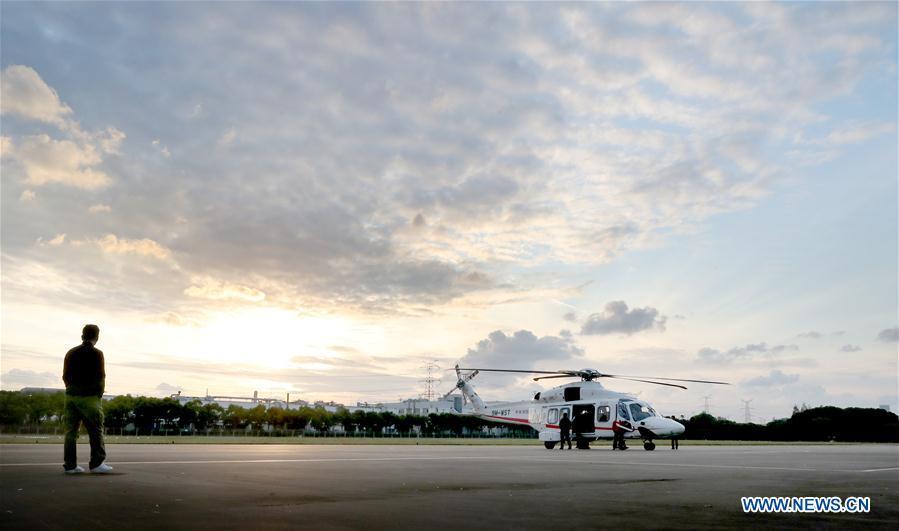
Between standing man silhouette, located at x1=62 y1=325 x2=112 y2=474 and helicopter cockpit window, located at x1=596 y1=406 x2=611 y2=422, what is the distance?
2688cm

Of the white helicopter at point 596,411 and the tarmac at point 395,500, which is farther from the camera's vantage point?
the white helicopter at point 596,411

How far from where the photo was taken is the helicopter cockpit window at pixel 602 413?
33.4 metres

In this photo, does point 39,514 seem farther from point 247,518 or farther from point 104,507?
point 247,518

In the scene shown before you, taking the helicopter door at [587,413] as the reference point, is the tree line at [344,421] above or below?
below

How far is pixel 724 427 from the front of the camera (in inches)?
3438

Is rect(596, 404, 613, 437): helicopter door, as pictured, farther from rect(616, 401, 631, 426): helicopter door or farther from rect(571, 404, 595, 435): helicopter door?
rect(616, 401, 631, 426): helicopter door

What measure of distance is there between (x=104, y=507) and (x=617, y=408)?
2961 cm

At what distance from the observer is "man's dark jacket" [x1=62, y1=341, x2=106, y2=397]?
10.3 meters

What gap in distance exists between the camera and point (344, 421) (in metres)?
149

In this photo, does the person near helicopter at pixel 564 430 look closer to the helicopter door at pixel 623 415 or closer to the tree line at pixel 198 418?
the helicopter door at pixel 623 415

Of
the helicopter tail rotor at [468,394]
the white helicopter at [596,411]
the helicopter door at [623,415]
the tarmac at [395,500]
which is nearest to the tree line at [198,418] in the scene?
the helicopter tail rotor at [468,394]

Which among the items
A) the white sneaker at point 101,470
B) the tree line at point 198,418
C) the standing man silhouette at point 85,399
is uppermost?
the standing man silhouette at point 85,399

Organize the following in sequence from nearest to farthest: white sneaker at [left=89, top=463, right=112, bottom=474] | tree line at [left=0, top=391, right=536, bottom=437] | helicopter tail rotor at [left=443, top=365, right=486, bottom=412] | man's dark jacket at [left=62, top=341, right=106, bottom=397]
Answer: white sneaker at [left=89, top=463, right=112, bottom=474] < man's dark jacket at [left=62, top=341, right=106, bottom=397] < helicopter tail rotor at [left=443, top=365, right=486, bottom=412] < tree line at [left=0, top=391, right=536, bottom=437]

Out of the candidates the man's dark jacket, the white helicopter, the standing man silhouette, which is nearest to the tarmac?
the standing man silhouette
